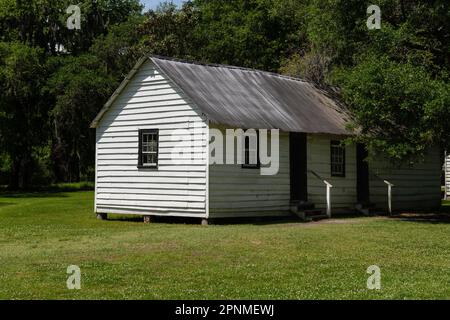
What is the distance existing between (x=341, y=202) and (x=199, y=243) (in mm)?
12262

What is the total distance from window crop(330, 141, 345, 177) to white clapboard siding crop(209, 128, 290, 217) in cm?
297

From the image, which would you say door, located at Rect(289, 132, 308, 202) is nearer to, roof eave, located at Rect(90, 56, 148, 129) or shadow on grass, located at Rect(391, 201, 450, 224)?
shadow on grass, located at Rect(391, 201, 450, 224)

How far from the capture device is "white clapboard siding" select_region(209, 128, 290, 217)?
879 inches

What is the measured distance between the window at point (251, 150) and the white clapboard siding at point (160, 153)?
74.0 inches

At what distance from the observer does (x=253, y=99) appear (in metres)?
24.9

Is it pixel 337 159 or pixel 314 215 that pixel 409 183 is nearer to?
pixel 337 159

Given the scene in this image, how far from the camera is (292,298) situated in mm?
9844

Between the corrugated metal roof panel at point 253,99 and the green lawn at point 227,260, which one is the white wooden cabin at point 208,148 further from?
the green lawn at point 227,260

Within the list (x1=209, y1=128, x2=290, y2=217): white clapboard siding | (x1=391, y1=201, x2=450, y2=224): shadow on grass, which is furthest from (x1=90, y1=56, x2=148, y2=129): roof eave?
(x1=391, y1=201, x2=450, y2=224): shadow on grass

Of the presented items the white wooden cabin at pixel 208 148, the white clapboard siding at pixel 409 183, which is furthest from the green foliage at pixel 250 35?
the white wooden cabin at pixel 208 148

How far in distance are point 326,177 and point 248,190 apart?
4.35 metres

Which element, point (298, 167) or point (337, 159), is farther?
point (337, 159)

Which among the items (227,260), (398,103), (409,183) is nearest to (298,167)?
(398,103)

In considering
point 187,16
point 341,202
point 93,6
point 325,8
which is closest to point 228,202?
point 341,202
